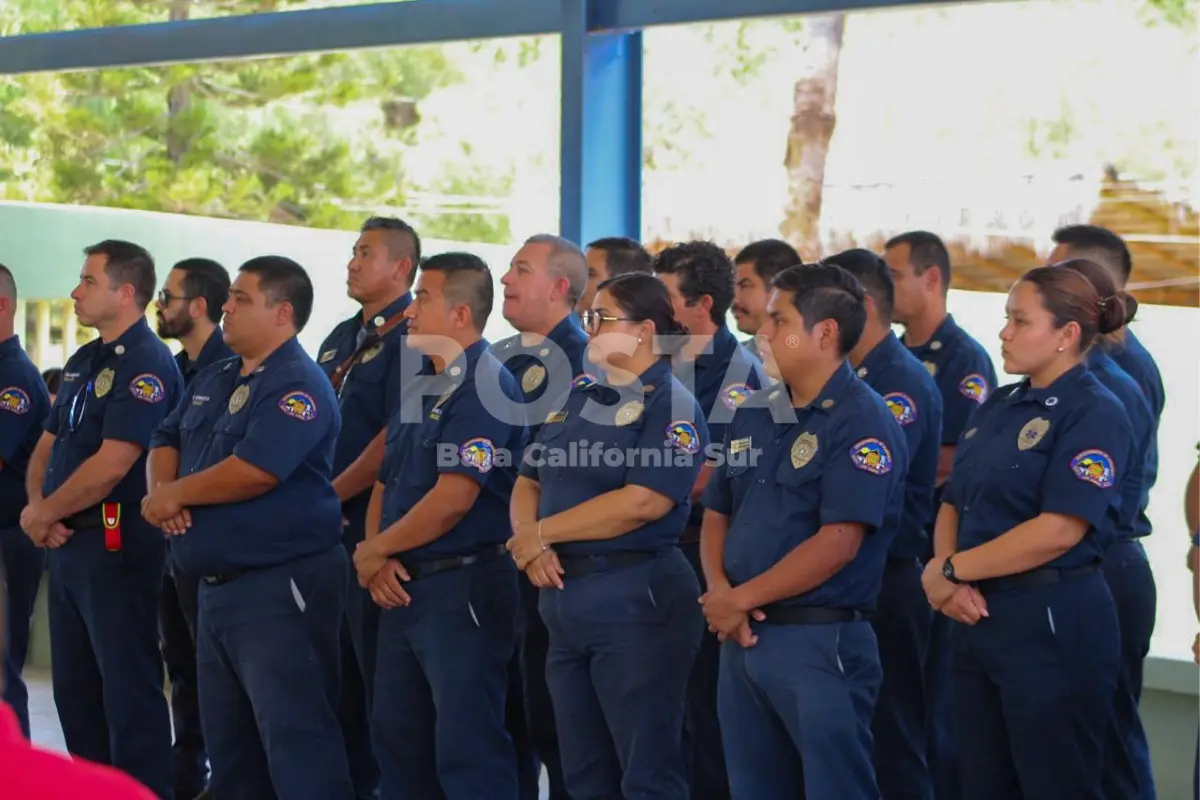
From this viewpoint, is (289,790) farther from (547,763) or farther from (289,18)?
(289,18)

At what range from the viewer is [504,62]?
860cm

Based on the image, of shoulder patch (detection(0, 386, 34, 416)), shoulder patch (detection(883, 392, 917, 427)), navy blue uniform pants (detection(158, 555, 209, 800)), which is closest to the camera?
shoulder patch (detection(883, 392, 917, 427))

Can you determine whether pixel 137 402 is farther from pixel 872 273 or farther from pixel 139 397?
pixel 872 273

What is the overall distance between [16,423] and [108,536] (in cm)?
77

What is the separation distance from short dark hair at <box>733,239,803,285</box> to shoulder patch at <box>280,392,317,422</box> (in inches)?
53.7

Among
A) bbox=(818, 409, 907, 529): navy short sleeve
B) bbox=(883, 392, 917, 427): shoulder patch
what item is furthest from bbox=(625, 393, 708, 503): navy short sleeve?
bbox=(883, 392, 917, 427): shoulder patch

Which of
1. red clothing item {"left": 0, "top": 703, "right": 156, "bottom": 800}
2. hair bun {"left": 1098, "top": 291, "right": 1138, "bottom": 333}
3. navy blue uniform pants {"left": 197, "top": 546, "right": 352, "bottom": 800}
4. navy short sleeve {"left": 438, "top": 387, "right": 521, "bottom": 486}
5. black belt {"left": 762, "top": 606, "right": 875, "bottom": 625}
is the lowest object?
navy blue uniform pants {"left": 197, "top": 546, "right": 352, "bottom": 800}

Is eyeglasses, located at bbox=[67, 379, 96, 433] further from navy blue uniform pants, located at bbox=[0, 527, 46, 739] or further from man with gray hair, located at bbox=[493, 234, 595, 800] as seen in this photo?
man with gray hair, located at bbox=[493, 234, 595, 800]

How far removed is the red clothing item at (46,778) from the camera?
88 cm

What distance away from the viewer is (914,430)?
3.83 metres

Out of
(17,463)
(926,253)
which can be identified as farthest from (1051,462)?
(17,463)

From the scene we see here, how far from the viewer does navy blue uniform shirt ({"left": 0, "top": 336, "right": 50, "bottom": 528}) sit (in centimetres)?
478

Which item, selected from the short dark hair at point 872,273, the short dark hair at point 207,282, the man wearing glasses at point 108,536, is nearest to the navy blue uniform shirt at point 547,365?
the short dark hair at point 872,273

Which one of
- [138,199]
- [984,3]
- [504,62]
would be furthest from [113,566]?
[138,199]
